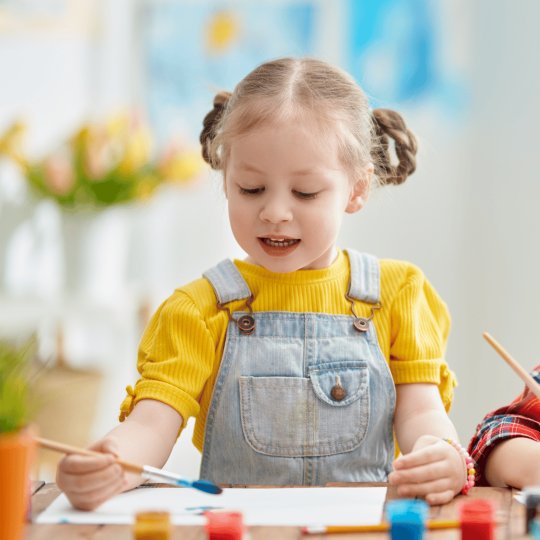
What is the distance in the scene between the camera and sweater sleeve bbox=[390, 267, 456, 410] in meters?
1.17

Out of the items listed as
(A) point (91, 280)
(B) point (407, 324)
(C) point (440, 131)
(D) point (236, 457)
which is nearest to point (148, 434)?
(D) point (236, 457)

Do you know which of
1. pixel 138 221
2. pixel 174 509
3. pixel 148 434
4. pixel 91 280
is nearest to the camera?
pixel 174 509

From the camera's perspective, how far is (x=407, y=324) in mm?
1184

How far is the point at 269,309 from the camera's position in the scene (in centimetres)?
118

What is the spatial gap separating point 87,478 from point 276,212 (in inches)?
14.2

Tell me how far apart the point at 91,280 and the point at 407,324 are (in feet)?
5.97

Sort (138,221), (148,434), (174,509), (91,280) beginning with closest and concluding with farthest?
1. (174,509)
2. (148,434)
3. (91,280)
4. (138,221)

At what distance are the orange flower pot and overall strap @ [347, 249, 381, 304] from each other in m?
0.56

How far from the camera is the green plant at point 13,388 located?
0.72 metres

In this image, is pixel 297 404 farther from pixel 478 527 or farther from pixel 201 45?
pixel 201 45

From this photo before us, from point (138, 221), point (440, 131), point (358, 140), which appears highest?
point (440, 131)

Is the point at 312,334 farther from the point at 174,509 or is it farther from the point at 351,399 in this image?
the point at 174,509

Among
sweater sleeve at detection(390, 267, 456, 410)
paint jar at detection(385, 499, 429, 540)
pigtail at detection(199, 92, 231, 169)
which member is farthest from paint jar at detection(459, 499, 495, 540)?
pigtail at detection(199, 92, 231, 169)

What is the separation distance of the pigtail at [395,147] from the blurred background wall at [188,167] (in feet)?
4.16
